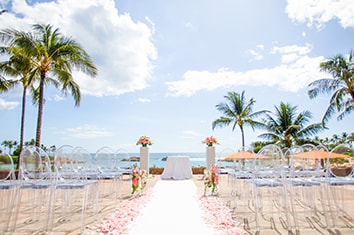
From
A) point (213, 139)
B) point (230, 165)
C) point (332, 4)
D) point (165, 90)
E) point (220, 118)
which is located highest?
point (332, 4)

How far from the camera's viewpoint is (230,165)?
655 centimetres

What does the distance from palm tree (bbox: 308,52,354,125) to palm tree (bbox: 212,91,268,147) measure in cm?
377

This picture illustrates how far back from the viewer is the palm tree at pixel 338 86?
11.1 meters

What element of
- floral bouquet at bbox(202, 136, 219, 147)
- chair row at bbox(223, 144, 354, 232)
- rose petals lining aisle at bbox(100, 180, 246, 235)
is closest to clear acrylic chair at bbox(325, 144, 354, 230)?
chair row at bbox(223, 144, 354, 232)

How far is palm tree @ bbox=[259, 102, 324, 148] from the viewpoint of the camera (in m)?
14.1

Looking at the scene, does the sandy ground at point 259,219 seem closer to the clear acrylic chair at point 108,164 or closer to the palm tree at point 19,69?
the clear acrylic chair at point 108,164

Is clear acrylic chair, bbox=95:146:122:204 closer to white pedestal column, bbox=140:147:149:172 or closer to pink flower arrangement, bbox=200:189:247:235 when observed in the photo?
pink flower arrangement, bbox=200:189:247:235

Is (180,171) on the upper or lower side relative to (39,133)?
lower

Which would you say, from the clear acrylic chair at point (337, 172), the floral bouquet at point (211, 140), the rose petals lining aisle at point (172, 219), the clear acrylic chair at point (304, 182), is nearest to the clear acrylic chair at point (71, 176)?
the rose petals lining aisle at point (172, 219)

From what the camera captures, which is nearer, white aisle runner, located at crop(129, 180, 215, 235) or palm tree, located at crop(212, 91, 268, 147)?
white aisle runner, located at crop(129, 180, 215, 235)

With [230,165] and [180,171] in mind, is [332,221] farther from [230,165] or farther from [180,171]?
[180,171]

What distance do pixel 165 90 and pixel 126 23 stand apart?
18.8 ft

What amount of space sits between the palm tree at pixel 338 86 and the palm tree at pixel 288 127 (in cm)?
172

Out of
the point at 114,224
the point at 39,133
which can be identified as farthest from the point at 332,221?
the point at 39,133
